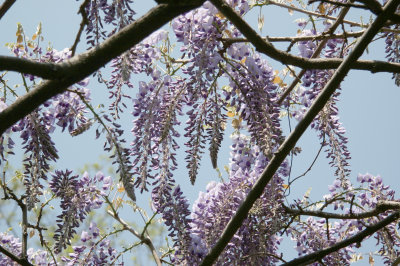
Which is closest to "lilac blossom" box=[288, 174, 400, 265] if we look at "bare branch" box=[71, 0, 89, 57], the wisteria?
the wisteria

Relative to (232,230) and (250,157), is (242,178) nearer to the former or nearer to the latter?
(250,157)

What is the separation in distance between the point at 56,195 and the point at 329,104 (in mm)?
1087

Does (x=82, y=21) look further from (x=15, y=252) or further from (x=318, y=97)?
(x=15, y=252)

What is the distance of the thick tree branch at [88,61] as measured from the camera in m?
0.82

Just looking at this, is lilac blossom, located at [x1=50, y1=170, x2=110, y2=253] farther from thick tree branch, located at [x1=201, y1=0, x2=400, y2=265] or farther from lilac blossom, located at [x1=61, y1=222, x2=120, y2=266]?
thick tree branch, located at [x1=201, y1=0, x2=400, y2=265]

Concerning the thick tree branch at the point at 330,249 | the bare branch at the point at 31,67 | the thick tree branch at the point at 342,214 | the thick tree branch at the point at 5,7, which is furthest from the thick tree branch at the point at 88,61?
the thick tree branch at the point at 342,214

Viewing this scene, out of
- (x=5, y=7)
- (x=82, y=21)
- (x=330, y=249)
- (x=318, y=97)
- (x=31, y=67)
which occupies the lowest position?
(x=31, y=67)

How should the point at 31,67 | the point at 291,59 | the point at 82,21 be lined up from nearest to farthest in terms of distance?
the point at 31,67 → the point at 82,21 → the point at 291,59

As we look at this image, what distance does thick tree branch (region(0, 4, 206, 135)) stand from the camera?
0.82 metres

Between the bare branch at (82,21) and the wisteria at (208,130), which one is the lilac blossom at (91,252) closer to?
the wisteria at (208,130)

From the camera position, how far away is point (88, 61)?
841 millimetres

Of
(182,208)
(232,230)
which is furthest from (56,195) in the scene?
(232,230)

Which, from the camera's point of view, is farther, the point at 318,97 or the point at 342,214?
the point at 342,214

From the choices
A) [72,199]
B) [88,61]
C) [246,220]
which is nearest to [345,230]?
[246,220]
